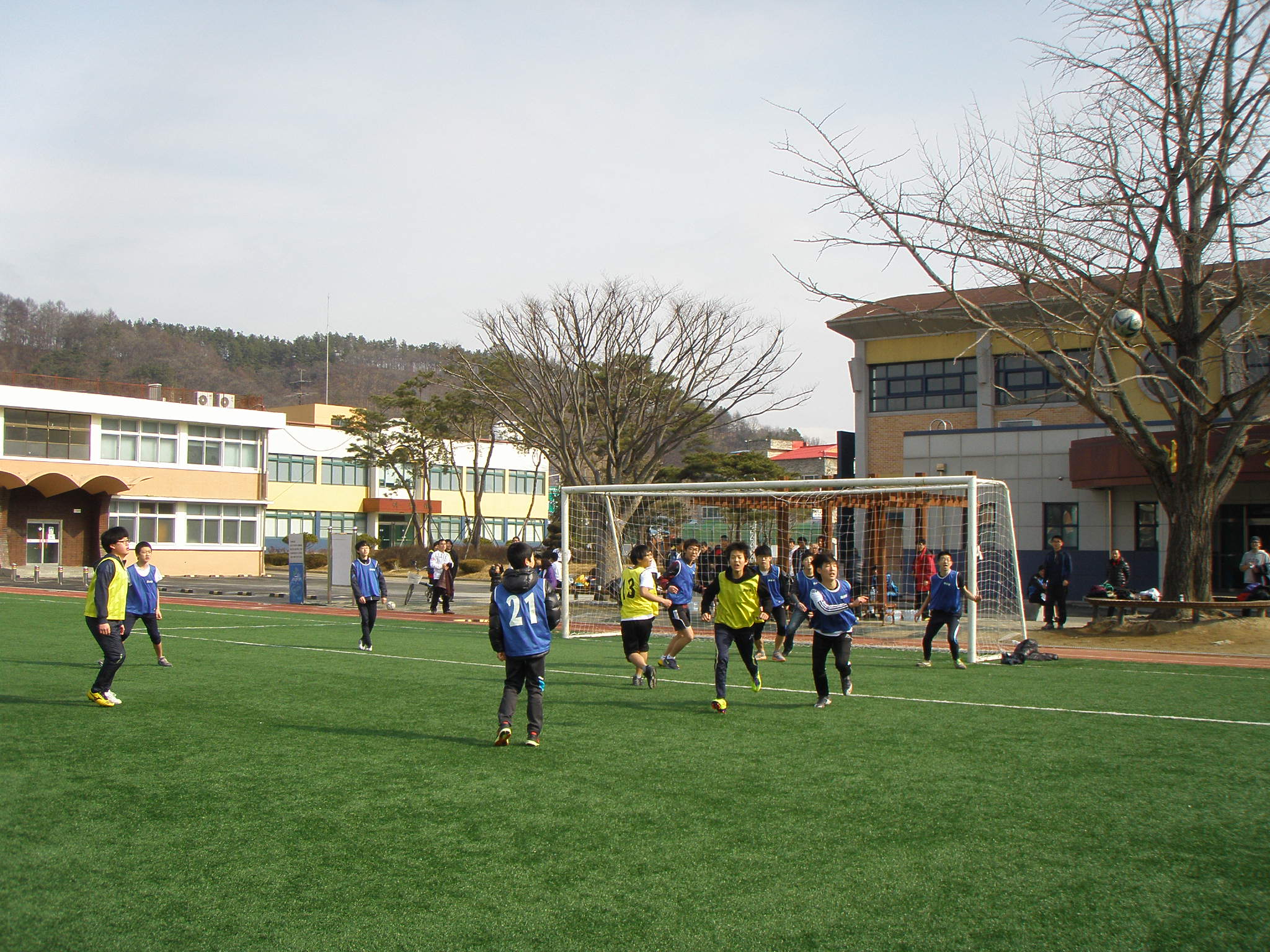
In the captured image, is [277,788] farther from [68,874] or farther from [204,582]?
[204,582]

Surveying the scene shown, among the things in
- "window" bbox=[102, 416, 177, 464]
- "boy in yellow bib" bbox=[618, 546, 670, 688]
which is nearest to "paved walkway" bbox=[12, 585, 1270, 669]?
"boy in yellow bib" bbox=[618, 546, 670, 688]

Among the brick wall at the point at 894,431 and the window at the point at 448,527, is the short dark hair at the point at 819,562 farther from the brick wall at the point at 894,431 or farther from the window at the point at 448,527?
the window at the point at 448,527

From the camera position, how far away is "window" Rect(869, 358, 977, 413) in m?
34.0

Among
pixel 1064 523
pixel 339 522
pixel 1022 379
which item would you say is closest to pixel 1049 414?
pixel 1022 379

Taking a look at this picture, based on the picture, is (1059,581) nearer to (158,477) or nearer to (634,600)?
(634,600)

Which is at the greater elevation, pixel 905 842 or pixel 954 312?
pixel 954 312

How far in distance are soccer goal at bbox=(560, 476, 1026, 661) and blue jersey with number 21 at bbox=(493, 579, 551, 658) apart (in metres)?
8.59

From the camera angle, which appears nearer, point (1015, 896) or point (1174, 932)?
point (1174, 932)

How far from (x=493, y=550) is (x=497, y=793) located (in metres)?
56.0

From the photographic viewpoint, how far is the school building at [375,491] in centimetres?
6800

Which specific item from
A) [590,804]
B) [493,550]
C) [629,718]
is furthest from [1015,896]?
[493,550]

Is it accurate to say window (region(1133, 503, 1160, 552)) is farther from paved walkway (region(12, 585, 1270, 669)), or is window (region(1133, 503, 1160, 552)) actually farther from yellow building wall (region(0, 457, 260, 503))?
yellow building wall (region(0, 457, 260, 503))

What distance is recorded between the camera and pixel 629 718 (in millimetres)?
Answer: 9711

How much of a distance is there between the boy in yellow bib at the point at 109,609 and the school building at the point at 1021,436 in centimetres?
1534
